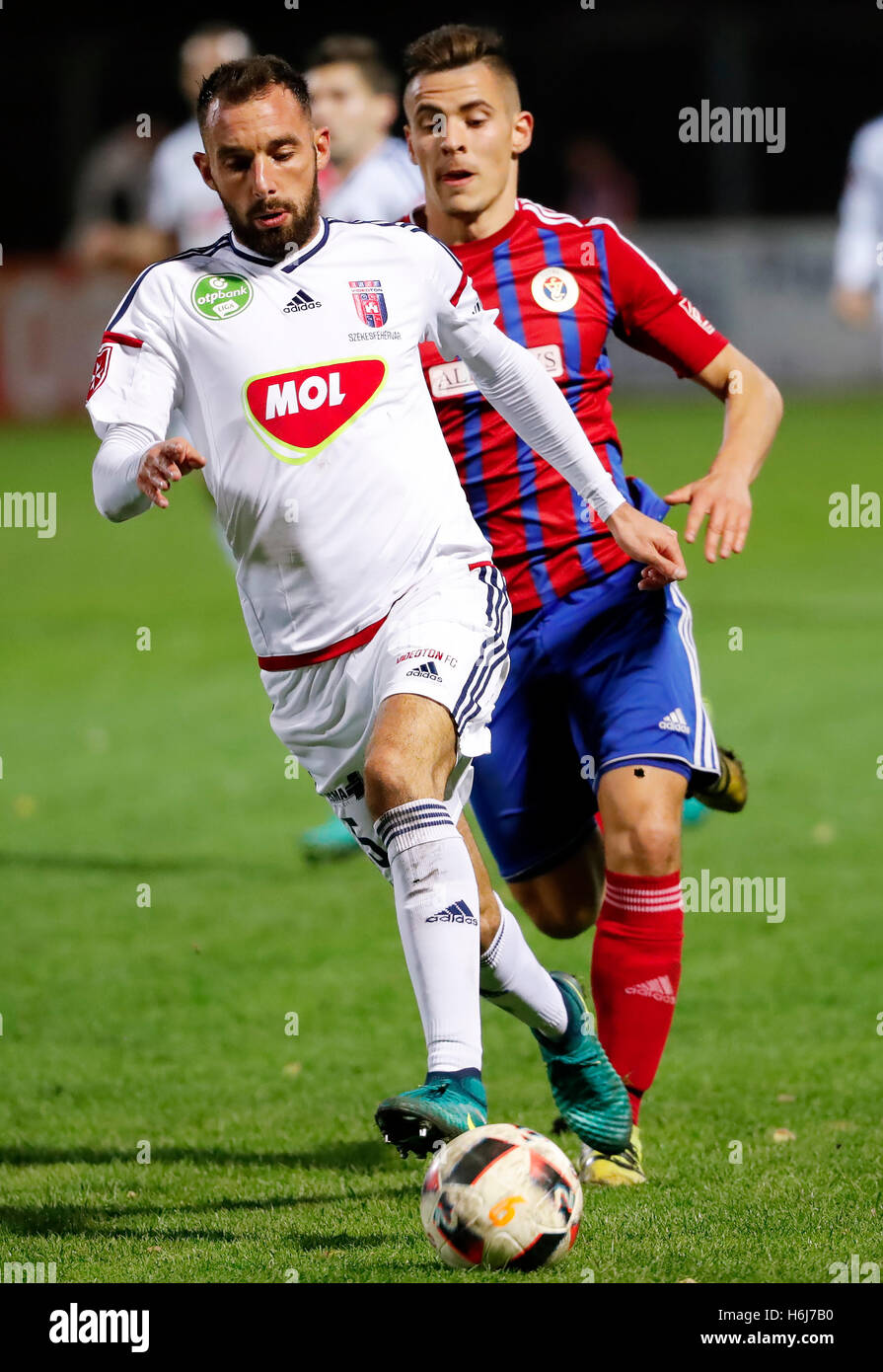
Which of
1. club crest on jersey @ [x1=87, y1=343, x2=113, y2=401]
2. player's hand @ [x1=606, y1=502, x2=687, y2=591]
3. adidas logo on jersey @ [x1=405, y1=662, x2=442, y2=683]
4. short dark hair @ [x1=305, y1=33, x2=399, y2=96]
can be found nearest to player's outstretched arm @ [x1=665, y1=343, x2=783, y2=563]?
player's hand @ [x1=606, y1=502, x2=687, y2=591]

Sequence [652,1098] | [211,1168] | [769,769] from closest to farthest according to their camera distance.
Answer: [211,1168] < [652,1098] < [769,769]

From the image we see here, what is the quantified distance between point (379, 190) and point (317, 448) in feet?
13.0

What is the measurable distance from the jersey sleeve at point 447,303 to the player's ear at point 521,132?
769 mm

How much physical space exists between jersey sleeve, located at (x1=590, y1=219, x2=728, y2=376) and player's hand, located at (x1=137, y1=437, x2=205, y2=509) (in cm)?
158

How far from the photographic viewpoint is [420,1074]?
17.3ft

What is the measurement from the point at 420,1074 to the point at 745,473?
1.80 metres

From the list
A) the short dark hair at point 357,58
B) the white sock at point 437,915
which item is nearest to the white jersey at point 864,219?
the short dark hair at point 357,58

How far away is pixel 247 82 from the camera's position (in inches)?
156

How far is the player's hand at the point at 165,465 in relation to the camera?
140 inches

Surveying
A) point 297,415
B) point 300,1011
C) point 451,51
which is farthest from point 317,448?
point 300,1011

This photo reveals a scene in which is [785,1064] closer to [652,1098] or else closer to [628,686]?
[652,1098]

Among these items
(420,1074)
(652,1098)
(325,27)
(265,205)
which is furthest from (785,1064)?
(325,27)

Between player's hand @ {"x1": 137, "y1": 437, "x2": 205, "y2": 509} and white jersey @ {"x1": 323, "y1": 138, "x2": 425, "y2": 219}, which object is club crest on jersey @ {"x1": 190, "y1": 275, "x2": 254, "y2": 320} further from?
white jersey @ {"x1": 323, "y1": 138, "x2": 425, "y2": 219}

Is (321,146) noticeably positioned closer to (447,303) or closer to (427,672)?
(447,303)
